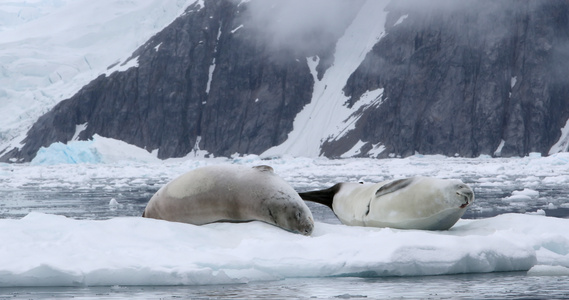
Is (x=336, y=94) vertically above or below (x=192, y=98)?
below

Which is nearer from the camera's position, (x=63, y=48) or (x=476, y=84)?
(x=476, y=84)

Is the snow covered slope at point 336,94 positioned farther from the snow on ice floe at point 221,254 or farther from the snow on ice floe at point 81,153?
the snow on ice floe at point 221,254

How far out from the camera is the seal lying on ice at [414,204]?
852 centimetres

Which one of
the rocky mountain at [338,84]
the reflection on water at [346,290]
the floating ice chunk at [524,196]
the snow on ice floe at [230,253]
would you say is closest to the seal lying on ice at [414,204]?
the snow on ice floe at [230,253]

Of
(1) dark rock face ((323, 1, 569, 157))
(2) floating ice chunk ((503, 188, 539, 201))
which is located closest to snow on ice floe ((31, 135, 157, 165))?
(2) floating ice chunk ((503, 188, 539, 201))

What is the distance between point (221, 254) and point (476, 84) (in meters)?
119

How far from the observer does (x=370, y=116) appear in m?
127

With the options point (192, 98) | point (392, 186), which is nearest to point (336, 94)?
point (192, 98)

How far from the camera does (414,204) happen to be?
873cm

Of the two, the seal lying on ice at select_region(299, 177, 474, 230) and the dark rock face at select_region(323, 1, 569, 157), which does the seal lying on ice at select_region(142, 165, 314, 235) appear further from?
the dark rock face at select_region(323, 1, 569, 157)

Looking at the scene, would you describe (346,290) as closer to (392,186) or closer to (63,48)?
(392,186)

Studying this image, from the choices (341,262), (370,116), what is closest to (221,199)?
(341,262)

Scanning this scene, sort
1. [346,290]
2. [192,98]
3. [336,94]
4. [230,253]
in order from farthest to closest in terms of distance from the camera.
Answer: [192,98], [336,94], [230,253], [346,290]

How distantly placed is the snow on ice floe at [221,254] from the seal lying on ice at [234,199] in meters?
0.77
